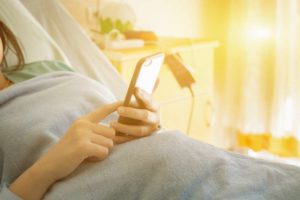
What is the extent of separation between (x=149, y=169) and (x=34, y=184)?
0.64 ft

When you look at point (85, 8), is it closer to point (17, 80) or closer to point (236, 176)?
point (17, 80)

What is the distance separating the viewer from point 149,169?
1.88ft

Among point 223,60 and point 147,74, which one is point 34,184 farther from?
point 223,60

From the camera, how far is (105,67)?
114 centimetres

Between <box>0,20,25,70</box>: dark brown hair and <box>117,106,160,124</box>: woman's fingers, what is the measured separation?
0.39 m

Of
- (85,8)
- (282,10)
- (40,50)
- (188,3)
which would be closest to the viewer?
(40,50)

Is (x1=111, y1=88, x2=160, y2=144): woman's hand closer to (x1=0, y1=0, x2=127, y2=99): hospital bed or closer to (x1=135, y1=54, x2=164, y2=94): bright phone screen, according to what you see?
(x1=135, y1=54, x2=164, y2=94): bright phone screen

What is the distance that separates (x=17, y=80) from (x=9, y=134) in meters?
0.23

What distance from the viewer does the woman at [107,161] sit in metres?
0.54

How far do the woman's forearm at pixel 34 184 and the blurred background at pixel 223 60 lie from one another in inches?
30.3

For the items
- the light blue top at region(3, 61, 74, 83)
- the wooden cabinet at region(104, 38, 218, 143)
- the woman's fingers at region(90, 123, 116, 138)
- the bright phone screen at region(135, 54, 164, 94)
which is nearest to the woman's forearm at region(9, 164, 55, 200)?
the woman's fingers at region(90, 123, 116, 138)

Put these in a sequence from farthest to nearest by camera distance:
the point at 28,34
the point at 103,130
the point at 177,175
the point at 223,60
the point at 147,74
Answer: the point at 223,60 → the point at 28,34 → the point at 147,74 → the point at 103,130 → the point at 177,175

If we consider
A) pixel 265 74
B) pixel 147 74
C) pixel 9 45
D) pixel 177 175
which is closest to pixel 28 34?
pixel 9 45

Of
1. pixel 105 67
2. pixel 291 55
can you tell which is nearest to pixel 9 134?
pixel 105 67
